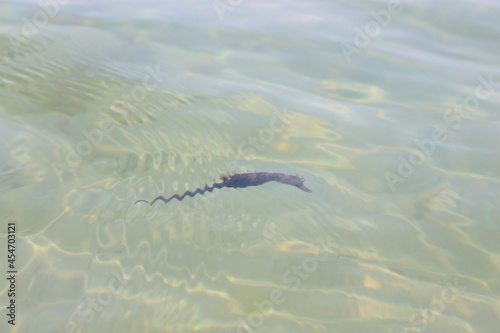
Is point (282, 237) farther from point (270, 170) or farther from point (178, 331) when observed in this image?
point (178, 331)

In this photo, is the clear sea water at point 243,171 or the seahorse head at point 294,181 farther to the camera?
the seahorse head at point 294,181

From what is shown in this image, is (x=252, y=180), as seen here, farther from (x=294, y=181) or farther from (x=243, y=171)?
(x=294, y=181)

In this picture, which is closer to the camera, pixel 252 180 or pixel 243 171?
pixel 252 180

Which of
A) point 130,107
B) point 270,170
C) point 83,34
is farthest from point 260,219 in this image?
point 83,34

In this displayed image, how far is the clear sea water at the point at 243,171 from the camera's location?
2.47m

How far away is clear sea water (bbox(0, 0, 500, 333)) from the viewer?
2469 mm

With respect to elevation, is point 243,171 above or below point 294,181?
above

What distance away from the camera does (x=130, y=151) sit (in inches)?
138

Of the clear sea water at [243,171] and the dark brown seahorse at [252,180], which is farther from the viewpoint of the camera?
the dark brown seahorse at [252,180]

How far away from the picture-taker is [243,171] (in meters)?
3.44

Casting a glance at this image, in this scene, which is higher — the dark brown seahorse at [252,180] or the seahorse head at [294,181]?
the dark brown seahorse at [252,180]

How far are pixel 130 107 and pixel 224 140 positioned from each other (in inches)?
39.7

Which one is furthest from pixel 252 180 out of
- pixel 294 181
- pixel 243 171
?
pixel 294 181

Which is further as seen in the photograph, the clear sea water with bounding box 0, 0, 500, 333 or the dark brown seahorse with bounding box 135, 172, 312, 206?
the dark brown seahorse with bounding box 135, 172, 312, 206
